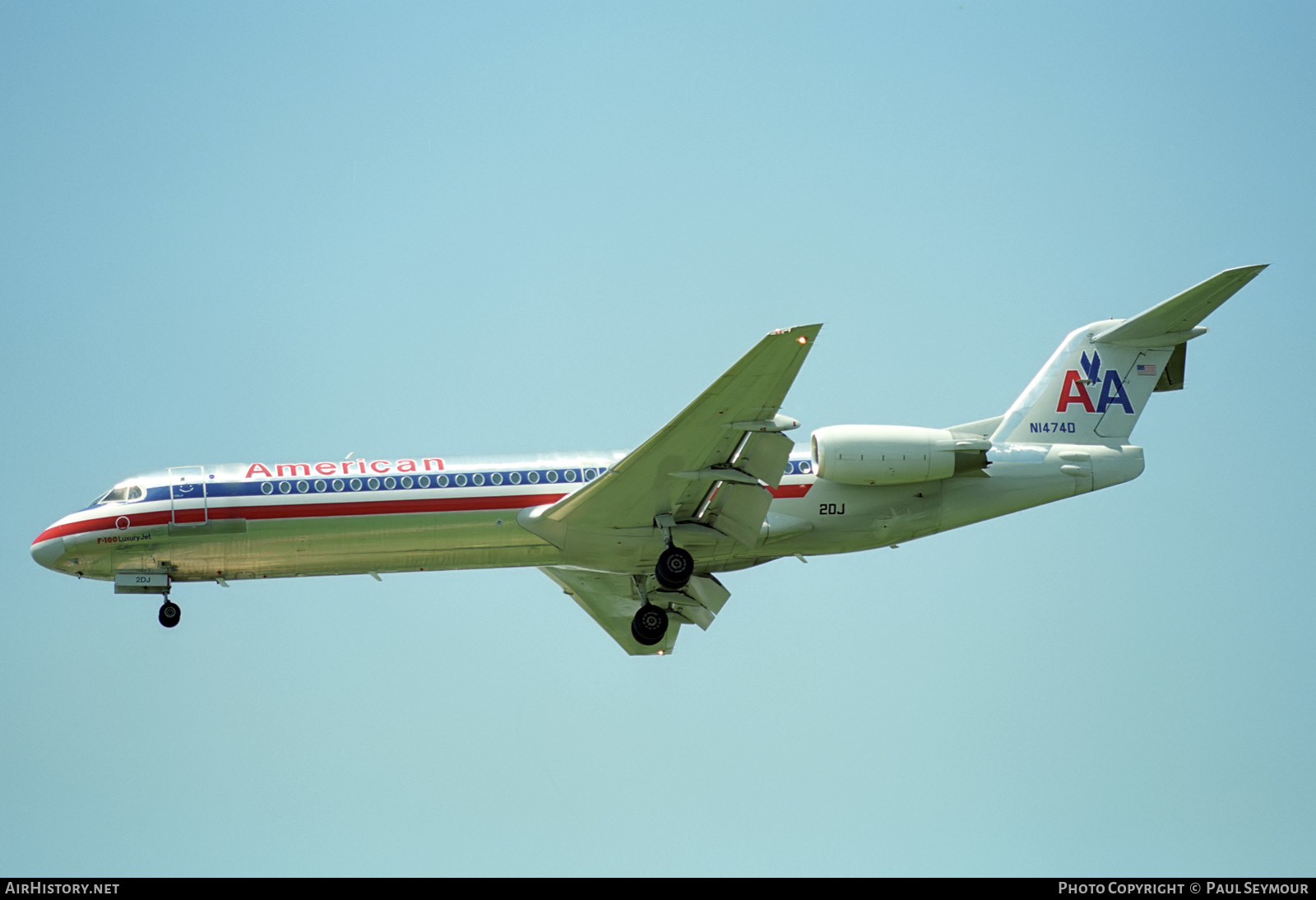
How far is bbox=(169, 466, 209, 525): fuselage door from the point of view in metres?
25.8

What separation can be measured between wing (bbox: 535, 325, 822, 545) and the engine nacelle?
1254mm

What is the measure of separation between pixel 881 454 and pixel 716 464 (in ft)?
9.64

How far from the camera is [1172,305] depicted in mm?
27734

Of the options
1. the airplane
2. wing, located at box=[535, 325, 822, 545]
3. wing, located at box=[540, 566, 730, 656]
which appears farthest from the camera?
wing, located at box=[540, 566, 730, 656]

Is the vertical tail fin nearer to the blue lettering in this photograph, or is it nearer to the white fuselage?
the blue lettering

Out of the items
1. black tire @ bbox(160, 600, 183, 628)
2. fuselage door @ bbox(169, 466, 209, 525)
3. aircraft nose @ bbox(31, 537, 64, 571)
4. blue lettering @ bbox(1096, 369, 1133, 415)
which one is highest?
blue lettering @ bbox(1096, 369, 1133, 415)

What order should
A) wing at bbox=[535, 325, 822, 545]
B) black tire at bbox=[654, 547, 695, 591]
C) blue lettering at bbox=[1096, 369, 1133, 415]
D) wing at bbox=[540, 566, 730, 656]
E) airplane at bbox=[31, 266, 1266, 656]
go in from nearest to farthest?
wing at bbox=[535, 325, 822, 545] → airplane at bbox=[31, 266, 1266, 656] → black tire at bbox=[654, 547, 695, 591] → blue lettering at bbox=[1096, 369, 1133, 415] → wing at bbox=[540, 566, 730, 656]

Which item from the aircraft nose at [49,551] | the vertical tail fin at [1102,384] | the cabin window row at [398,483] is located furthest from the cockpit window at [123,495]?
the vertical tail fin at [1102,384]

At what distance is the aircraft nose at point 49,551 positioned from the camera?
2608cm

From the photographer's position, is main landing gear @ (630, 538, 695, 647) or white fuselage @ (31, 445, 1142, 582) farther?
main landing gear @ (630, 538, 695, 647)

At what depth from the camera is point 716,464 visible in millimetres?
25078

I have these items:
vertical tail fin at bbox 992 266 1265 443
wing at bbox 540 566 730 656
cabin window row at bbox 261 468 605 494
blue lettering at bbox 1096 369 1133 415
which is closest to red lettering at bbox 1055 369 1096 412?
vertical tail fin at bbox 992 266 1265 443

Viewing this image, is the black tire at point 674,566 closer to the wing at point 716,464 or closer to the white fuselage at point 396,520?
the white fuselage at point 396,520
